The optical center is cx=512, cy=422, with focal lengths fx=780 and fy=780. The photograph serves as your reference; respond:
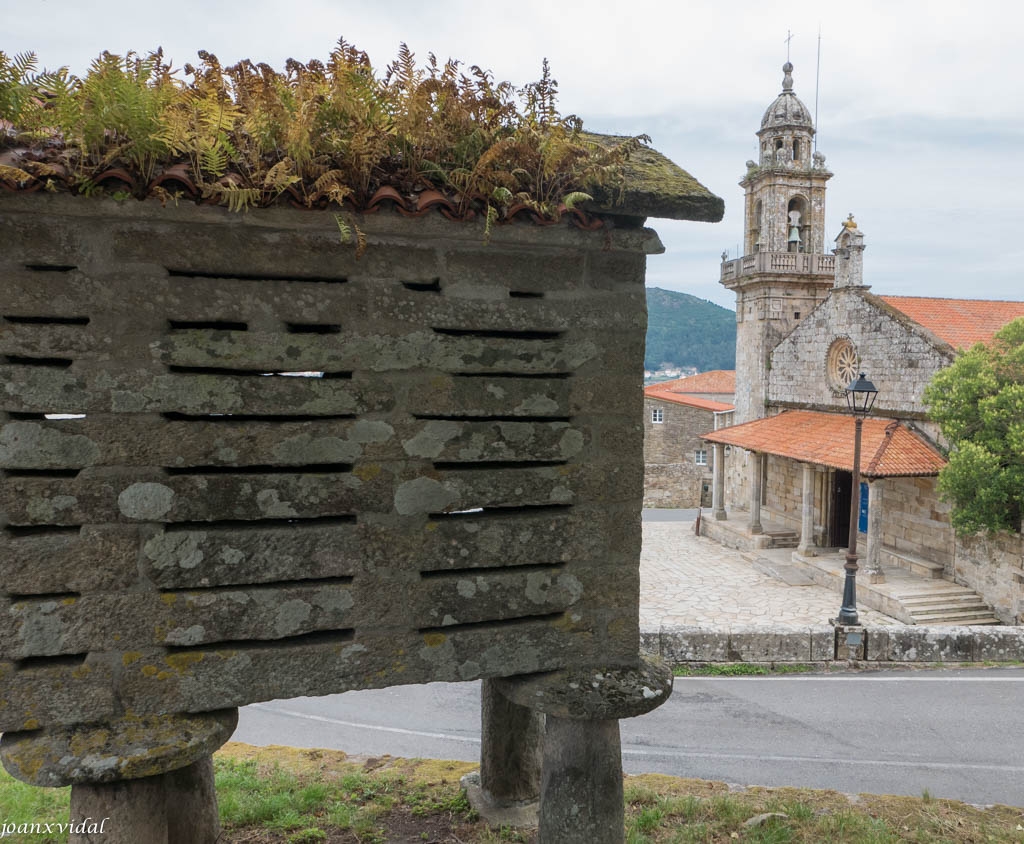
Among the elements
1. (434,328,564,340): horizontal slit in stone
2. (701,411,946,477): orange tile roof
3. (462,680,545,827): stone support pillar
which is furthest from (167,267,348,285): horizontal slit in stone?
(701,411,946,477): orange tile roof

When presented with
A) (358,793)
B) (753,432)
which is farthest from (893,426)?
(358,793)

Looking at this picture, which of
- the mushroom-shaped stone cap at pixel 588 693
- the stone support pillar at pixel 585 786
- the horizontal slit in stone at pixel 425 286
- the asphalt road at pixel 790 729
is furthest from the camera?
the asphalt road at pixel 790 729

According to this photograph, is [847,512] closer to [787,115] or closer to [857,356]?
[857,356]

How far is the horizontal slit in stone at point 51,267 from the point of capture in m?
3.01

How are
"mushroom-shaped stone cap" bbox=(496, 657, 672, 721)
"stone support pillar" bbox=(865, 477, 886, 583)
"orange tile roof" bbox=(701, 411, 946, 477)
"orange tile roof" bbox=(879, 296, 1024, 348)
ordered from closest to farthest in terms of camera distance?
"mushroom-shaped stone cap" bbox=(496, 657, 672, 721) < "stone support pillar" bbox=(865, 477, 886, 583) < "orange tile roof" bbox=(701, 411, 946, 477) < "orange tile roof" bbox=(879, 296, 1024, 348)

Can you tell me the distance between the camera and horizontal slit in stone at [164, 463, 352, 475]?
10.6 ft

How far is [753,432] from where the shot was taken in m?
25.8

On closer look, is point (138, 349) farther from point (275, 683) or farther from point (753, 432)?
point (753, 432)

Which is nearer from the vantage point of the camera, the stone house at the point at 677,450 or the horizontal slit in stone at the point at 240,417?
the horizontal slit in stone at the point at 240,417

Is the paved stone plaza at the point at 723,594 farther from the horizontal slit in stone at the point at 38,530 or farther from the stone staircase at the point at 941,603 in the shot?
the horizontal slit in stone at the point at 38,530

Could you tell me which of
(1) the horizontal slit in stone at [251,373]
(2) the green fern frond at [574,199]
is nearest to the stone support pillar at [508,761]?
(1) the horizontal slit in stone at [251,373]

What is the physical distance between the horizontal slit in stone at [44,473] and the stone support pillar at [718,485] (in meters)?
25.7

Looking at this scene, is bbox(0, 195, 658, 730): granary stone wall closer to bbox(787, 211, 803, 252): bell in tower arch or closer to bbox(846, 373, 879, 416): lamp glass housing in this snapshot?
bbox(846, 373, 879, 416): lamp glass housing

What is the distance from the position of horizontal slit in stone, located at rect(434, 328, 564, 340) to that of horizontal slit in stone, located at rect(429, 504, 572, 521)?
2.55 ft
